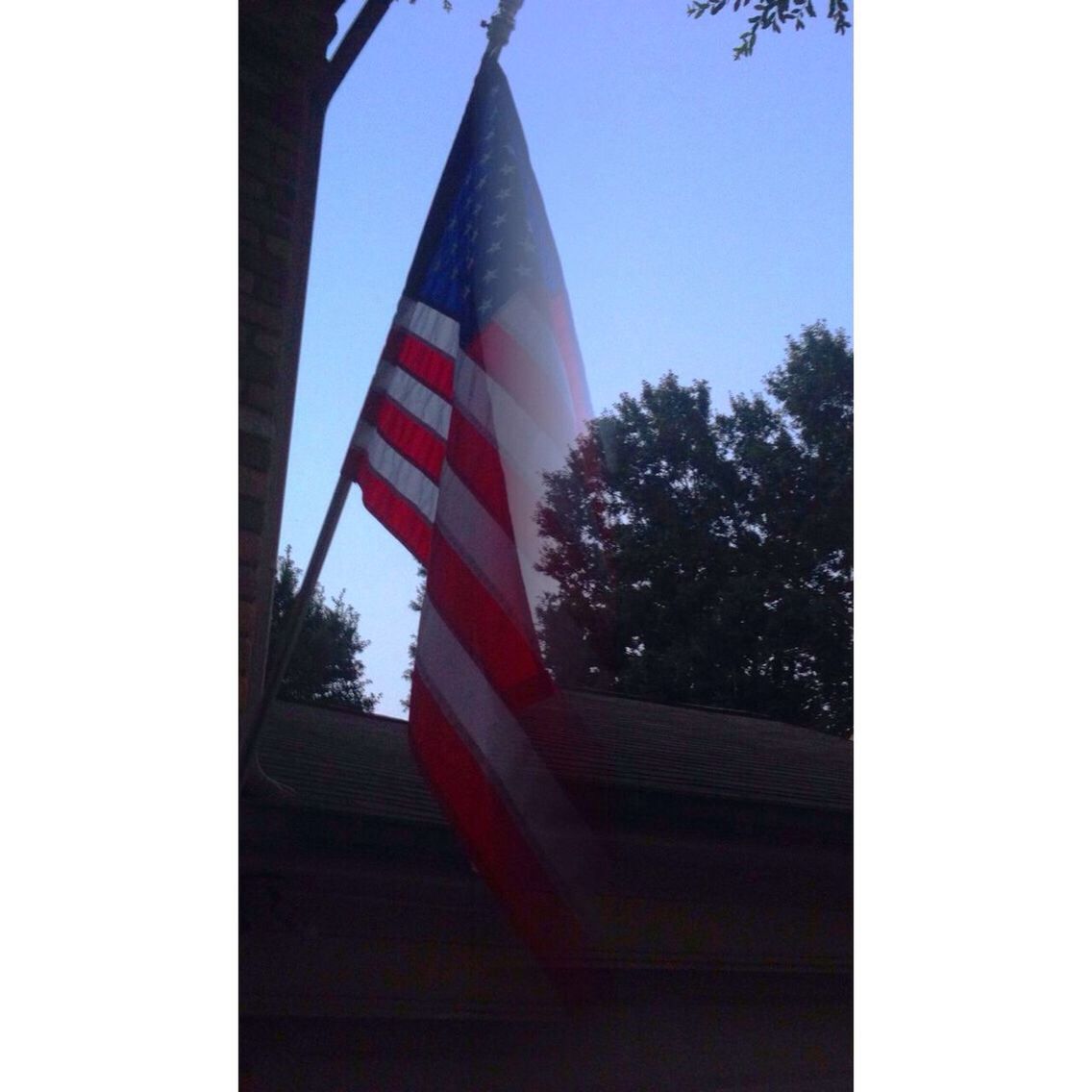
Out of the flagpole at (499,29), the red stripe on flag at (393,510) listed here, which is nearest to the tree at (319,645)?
the red stripe on flag at (393,510)

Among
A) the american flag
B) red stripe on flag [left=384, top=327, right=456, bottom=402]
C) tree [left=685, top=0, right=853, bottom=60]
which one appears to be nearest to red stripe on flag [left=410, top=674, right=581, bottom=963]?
the american flag

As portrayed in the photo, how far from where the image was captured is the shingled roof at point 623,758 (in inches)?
62.9

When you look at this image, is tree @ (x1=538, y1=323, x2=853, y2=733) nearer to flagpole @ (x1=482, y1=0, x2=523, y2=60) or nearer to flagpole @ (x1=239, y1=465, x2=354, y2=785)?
flagpole @ (x1=239, y1=465, x2=354, y2=785)

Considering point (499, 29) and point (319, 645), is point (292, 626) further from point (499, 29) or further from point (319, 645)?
point (499, 29)

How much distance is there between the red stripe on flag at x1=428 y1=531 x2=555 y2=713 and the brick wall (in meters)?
0.27

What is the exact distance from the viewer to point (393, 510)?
1.70 metres

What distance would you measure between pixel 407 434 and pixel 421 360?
0.12m

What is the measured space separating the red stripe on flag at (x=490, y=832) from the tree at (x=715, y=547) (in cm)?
20

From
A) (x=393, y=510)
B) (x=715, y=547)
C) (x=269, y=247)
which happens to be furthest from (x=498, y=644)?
(x=269, y=247)

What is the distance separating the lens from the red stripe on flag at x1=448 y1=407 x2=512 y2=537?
68.1 inches
